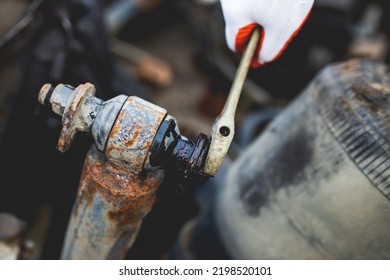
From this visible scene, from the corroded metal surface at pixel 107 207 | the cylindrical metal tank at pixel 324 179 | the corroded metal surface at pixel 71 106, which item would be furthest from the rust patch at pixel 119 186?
the cylindrical metal tank at pixel 324 179

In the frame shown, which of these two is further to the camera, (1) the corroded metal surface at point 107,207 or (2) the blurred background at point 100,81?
(2) the blurred background at point 100,81

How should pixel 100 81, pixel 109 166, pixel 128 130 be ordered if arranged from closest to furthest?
pixel 128 130
pixel 109 166
pixel 100 81

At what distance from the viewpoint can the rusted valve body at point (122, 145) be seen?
74cm

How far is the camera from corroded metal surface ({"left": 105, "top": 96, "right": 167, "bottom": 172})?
736mm

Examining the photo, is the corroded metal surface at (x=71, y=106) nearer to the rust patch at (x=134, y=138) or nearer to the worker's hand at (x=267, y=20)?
the rust patch at (x=134, y=138)

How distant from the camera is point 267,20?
0.88 m

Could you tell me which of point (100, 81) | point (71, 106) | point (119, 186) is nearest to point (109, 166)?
point (119, 186)

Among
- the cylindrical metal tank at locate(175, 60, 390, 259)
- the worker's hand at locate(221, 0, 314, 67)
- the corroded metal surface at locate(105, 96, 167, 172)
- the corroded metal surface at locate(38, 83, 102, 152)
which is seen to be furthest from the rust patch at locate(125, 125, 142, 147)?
the cylindrical metal tank at locate(175, 60, 390, 259)

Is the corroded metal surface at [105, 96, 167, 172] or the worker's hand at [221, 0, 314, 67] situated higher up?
the worker's hand at [221, 0, 314, 67]

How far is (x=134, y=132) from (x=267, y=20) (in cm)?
47

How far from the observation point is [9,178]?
1378 millimetres

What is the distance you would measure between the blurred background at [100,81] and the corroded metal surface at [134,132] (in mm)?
142

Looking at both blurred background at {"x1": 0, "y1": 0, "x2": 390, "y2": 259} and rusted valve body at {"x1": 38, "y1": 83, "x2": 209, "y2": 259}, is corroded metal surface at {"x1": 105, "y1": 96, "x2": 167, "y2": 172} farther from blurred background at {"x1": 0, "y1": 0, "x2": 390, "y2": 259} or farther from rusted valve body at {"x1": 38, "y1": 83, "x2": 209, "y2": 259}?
blurred background at {"x1": 0, "y1": 0, "x2": 390, "y2": 259}

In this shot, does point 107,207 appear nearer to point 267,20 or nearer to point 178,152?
point 178,152
